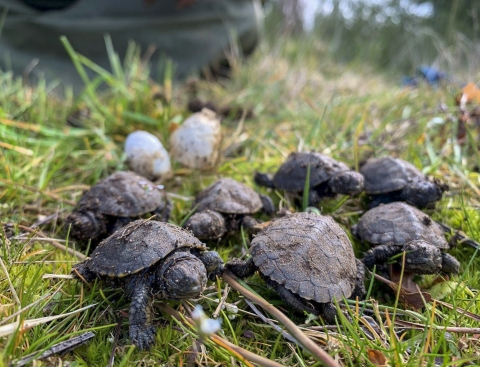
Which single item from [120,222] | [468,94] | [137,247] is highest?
[468,94]

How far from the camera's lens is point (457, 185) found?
119 inches

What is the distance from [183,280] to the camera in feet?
5.54

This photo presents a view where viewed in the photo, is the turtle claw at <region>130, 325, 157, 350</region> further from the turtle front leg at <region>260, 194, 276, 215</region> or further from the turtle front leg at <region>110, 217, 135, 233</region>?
the turtle front leg at <region>260, 194, 276, 215</region>

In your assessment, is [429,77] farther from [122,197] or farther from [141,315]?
[141,315]

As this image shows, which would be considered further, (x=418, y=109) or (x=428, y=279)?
(x=418, y=109)

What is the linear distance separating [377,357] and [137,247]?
117 cm

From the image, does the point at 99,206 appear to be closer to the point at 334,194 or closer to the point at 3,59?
the point at 334,194

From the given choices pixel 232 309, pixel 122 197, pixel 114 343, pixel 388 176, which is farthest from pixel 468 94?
pixel 114 343

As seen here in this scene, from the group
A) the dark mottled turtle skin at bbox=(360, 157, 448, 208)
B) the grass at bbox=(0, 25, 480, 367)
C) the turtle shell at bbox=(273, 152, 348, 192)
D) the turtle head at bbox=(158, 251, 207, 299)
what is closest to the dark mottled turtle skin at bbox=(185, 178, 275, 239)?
the grass at bbox=(0, 25, 480, 367)

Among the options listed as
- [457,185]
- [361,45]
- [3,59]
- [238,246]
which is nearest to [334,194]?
[238,246]

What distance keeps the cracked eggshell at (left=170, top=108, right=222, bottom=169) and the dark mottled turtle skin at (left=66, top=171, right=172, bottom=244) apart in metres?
0.59

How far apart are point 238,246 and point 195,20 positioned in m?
3.80

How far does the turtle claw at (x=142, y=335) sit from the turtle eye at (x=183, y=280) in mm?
171

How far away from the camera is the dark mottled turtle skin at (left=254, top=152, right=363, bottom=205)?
2699mm
